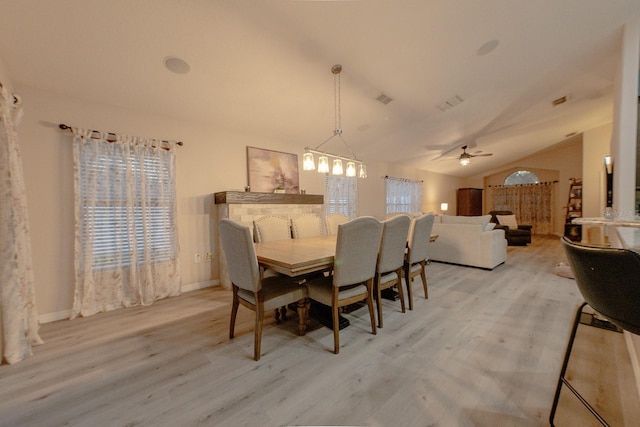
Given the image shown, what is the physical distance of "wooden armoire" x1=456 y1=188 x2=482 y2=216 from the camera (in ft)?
29.0

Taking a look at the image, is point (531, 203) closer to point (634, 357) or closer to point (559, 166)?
point (559, 166)

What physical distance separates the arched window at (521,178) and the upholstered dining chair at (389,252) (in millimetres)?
9429

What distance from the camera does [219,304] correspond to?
280 centimetres

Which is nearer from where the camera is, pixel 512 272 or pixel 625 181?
pixel 625 181

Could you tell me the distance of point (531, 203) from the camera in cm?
855

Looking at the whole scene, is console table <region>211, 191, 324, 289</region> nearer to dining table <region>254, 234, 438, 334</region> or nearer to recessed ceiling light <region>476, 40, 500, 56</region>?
dining table <region>254, 234, 438, 334</region>

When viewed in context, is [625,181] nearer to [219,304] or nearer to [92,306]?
A: [219,304]

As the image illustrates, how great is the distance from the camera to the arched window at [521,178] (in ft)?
28.4

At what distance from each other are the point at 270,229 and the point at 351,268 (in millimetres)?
1482

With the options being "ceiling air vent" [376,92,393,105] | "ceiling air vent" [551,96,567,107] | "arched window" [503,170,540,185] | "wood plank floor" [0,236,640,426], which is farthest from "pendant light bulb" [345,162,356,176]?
"arched window" [503,170,540,185]

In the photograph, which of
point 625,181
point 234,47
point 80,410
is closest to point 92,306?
point 80,410

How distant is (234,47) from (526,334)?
12.0ft

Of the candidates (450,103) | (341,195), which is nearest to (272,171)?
(341,195)

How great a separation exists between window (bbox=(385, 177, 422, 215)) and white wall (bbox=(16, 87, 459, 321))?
12.0ft
